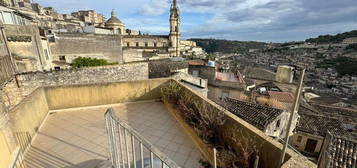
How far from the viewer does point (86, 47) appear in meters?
20.0

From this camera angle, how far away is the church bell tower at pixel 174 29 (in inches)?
1229

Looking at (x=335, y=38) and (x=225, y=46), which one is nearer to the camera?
(x=335, y=38)

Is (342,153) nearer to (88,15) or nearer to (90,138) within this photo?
(90,138)

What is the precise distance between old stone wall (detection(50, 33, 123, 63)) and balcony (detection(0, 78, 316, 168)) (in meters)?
17.0

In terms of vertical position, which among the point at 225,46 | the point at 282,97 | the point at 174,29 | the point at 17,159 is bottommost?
the point at 282,97

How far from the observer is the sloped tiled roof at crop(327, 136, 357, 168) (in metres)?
5.92

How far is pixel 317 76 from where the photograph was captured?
117 feet

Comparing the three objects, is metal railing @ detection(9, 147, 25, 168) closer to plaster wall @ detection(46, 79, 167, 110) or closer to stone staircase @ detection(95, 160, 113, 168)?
stone staircase @ detection(95, 160, 113, 168)

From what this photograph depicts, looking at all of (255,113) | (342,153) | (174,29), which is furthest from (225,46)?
(342,153)

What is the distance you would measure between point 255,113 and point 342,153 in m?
3.68

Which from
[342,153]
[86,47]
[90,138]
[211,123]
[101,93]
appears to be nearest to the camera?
[211,123]

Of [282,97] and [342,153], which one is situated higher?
[342,153]

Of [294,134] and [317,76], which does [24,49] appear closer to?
[294,134]

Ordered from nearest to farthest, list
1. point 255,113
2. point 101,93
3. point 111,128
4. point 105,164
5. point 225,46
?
point 111,128 → point 105,164 → point 101,93 → point 255,113 → point 225,46
